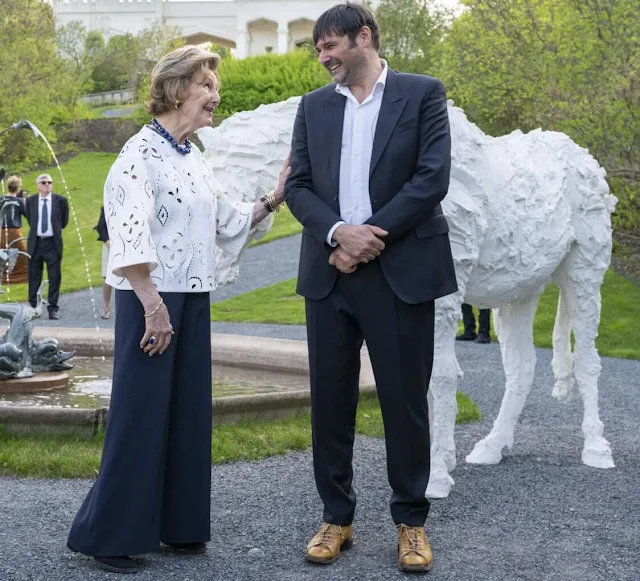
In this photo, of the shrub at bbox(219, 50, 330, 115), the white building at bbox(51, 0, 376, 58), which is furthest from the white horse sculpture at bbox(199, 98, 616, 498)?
the white building at bbox(51, 0, 376, 58)

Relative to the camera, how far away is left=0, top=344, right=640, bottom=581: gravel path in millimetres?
4281

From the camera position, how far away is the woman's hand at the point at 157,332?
416 cm

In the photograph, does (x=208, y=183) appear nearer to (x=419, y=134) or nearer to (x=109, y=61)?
(x=419, y=134)

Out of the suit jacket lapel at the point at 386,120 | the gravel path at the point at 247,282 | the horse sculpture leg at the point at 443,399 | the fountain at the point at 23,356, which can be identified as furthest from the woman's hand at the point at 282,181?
the gravel path at the point at 247,282

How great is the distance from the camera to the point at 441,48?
23.2 m

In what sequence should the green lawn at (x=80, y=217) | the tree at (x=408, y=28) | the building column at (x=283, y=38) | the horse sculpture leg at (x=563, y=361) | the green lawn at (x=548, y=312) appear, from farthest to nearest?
the building column at (x=283, y=38) → the tree at (x=408, y=28) → the green lawn at (x=80, y=217) → the green lawn at (x=548, y=312) → the horse sculpture leg at (x=563, y=361)

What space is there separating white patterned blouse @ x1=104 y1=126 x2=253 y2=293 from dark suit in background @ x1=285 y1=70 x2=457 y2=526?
0.41 metres

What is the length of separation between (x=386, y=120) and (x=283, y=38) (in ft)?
200

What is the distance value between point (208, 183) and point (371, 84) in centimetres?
82

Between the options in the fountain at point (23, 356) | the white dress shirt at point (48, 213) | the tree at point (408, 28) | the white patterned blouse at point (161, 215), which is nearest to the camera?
the white patterned blouse at point (161, 215)

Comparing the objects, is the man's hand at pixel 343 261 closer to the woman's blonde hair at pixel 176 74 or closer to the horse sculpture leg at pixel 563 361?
the woman's blonde hair at pixel 176 74

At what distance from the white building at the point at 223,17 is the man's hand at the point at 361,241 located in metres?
60.7

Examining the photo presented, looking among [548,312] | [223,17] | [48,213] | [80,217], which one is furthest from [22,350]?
[223,17]

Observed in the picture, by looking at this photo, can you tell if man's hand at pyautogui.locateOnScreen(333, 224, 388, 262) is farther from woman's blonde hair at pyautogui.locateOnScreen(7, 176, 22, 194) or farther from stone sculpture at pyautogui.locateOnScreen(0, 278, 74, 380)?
woman's blonde hair at pyautogui.locateOnScreen(7, 176, 22, 194)
